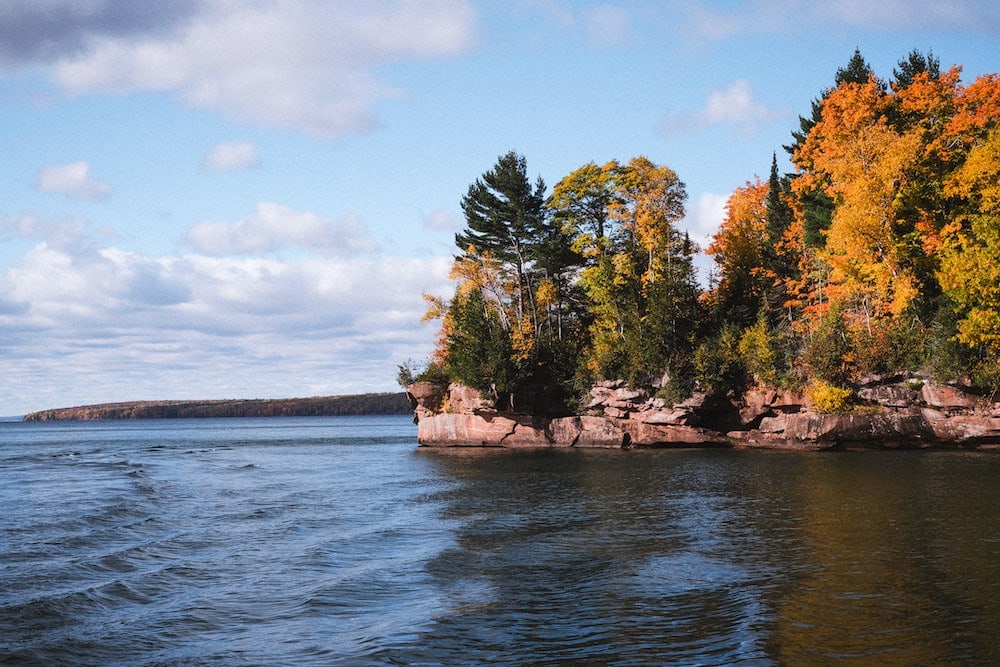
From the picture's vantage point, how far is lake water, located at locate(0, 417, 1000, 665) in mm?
12508

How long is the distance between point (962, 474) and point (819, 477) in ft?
18.2

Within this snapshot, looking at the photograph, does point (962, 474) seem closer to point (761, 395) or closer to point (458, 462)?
point (761, 395)

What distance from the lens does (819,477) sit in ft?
112

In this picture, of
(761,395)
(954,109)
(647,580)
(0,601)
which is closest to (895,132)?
(954,109)

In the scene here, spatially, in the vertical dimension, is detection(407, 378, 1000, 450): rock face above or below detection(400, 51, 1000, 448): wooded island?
below

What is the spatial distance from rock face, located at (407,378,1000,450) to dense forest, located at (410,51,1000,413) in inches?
43.5

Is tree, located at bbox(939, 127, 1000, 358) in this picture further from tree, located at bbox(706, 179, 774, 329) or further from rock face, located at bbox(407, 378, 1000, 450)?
tree, located at bbox(706, 179, 774, 329)

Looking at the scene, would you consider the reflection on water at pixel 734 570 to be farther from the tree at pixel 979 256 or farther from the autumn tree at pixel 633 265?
the autumn tree at pixel 633 265

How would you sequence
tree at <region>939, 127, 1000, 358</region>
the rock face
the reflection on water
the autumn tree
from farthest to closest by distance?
the autumn tree → the rock face → tree at <region>939, 127, 1000, 358</region> → the reflection on water

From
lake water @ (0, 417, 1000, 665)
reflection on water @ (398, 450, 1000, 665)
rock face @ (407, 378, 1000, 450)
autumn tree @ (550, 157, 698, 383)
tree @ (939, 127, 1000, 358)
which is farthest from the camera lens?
autumn tree @ (550, 157, 698, 383)

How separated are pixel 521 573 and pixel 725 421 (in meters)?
41.4

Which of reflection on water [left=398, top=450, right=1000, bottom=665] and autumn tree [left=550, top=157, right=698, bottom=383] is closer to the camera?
reflection on water [left=398, top=450, right=1000, bottom=665]

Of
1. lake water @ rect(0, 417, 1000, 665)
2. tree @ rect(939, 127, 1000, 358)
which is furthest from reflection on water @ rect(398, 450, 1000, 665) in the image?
tree @ rect(939, 127, 1000, 358)

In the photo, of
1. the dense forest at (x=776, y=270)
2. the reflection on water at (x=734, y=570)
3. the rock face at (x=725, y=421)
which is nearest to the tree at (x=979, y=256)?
the dense forest at (x=776, y=270)
